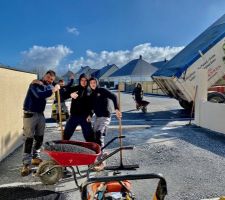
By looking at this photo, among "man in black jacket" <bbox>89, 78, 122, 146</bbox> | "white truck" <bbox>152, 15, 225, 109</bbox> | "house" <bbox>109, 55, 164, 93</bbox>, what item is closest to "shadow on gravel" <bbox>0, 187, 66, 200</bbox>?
"man in black jacket" <bbox>89, 78, 122, 146</bbox>

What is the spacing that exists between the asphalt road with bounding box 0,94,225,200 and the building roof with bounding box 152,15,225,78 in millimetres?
3016

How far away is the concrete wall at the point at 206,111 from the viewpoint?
10.3 metres

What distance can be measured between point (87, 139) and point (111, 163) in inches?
29.3

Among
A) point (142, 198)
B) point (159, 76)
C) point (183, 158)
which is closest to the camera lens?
point (142, 198)

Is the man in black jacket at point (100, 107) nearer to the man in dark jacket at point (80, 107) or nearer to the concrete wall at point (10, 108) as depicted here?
the man in dark jacket at point (80, 107)

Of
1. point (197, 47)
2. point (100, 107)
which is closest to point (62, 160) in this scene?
point (100, 107)

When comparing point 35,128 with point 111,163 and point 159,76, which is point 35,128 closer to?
point 111,163

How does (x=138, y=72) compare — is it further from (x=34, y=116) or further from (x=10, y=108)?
(x=34, y=116)

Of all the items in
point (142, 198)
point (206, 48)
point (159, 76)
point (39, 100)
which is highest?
point (206, 48)

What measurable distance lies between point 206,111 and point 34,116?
6.91 metres

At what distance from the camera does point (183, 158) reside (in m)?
7.25

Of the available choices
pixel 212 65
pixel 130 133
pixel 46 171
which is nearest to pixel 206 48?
pixel 212 65

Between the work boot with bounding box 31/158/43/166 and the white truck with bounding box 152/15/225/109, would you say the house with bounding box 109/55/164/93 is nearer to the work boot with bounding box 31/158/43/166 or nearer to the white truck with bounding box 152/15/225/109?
the white truck with bounding box 152/15/225/109

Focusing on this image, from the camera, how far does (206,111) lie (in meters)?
11.2
